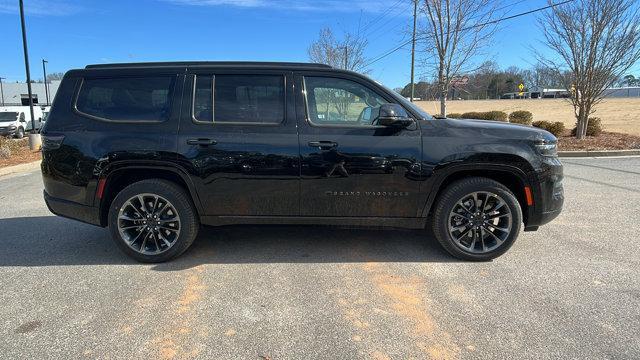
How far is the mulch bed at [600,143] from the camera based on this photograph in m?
13.5

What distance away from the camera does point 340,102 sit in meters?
4.34

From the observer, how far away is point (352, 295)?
362 cm

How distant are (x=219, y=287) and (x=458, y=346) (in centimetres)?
199

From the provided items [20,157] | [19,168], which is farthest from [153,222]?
[20,157]

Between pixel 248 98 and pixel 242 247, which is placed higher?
pixel 248 98

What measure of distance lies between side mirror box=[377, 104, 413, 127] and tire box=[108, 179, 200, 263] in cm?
203

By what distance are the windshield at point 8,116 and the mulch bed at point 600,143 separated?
102 feet

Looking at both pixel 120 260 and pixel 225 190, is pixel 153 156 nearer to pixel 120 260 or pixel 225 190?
pixel 225 190

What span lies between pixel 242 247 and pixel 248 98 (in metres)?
1.62

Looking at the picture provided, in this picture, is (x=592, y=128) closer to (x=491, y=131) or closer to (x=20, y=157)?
(x=491, y=131)

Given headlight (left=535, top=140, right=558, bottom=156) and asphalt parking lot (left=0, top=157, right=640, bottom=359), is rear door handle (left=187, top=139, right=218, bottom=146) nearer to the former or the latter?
asphalt parking lot (left=0, top=157, right=640, bottom=359)

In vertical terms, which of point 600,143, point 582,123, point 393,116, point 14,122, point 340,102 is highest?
point 14,122

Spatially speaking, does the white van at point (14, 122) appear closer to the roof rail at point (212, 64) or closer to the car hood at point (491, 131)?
the roof rail at point (212, 64)

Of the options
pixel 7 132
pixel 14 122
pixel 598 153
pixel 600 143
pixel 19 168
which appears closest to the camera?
pixel 19 168
